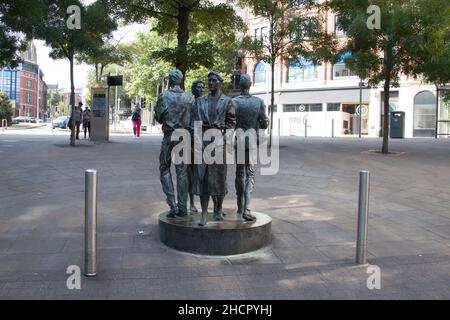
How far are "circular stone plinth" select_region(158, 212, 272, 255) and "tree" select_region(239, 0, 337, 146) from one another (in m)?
12.6

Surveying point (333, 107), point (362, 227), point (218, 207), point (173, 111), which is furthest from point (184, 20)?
point (333, 107)

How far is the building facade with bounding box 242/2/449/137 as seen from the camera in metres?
40.3

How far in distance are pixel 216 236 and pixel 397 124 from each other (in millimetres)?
26788

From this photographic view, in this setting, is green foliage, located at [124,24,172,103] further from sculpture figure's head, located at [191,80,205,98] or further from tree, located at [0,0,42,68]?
sculpture figure's head, located at [191,80,205,98]

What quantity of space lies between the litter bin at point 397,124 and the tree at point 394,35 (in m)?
12.0

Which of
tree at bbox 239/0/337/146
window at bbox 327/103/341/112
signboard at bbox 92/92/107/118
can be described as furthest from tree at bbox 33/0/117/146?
window at bbox 327/103/341/112

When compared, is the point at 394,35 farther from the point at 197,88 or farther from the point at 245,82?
the point at 197,88

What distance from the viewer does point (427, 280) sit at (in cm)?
502

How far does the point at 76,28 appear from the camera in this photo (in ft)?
54.7

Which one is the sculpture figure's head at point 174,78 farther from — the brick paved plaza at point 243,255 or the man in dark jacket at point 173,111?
the brick paved plaza at point 243,255
